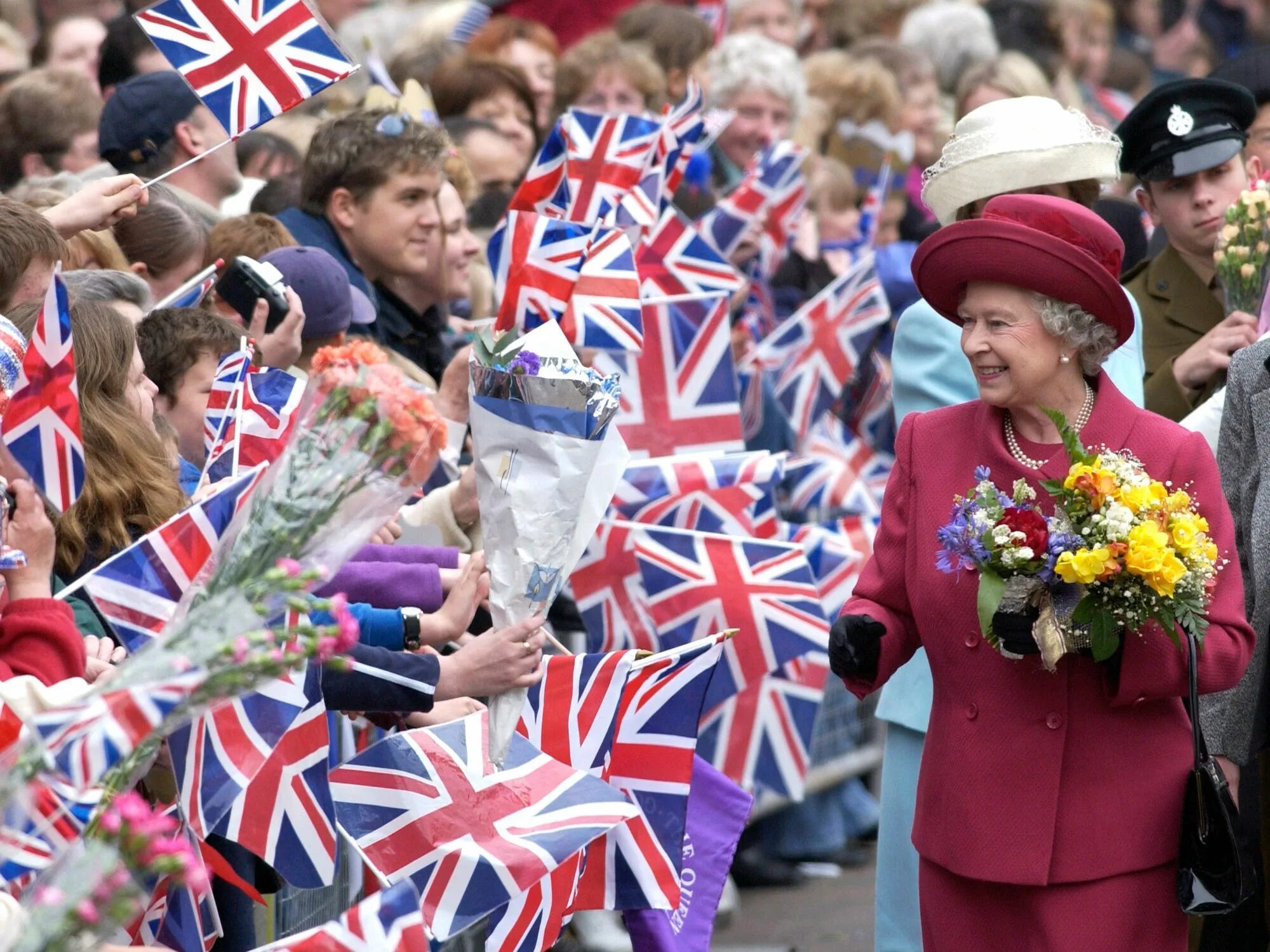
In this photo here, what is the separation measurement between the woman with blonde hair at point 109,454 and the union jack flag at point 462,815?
626 mm

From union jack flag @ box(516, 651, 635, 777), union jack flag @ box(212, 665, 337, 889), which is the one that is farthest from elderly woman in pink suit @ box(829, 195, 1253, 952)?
union jack flag @ box(212, 665, 337, 889)

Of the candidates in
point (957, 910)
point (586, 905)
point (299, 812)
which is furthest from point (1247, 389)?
point (299, 812)

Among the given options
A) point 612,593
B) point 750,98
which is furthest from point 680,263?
point 750,98

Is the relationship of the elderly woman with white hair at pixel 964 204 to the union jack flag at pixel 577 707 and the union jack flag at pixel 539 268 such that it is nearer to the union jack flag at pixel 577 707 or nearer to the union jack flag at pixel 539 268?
the union jack flag at pixel 577 707

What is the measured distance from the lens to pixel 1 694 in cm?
311

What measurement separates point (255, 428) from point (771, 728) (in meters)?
2.72

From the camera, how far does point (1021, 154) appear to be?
15.4 ft

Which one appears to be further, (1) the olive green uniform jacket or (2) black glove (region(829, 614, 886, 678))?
(1) the olive green uniform jacket

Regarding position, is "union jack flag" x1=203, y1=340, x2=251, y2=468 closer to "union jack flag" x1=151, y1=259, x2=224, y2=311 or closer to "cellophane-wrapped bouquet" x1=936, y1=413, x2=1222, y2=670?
"union jack flag" x1=151, y1=259, x2=224, y2=311

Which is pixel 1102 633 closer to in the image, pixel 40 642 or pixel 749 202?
pixel 40 642

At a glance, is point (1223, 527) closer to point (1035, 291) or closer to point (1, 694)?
point (1035, 291)

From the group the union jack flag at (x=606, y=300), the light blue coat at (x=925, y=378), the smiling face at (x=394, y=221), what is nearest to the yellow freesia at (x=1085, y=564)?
the light blue coat at (x=925, y=378)

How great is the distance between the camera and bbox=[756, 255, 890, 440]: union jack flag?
24.8 feet

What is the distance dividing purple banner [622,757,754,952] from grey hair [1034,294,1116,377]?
1.27m
